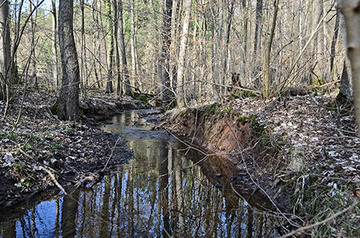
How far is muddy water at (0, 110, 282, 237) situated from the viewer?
365 cm

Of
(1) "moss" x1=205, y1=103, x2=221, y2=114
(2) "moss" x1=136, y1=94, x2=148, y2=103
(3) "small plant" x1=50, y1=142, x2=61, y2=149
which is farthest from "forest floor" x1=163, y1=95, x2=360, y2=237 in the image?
(2) "moss" x1=136, y1=94, x2=148, y2=103

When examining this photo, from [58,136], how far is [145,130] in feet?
13.2

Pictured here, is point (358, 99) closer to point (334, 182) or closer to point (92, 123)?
point (334, 182)

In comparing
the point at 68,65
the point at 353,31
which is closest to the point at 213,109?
the point at 68,65

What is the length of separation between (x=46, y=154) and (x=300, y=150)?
15.3ft

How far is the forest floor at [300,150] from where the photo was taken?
3.29 metres

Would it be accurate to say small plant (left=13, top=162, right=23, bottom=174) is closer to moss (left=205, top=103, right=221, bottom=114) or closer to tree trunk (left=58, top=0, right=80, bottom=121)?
tree trunk (left=58, top=0, right=80, bottom=121)

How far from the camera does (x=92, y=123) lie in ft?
34.7

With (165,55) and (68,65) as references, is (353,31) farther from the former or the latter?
(165,55)

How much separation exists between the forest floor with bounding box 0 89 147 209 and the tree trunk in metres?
0.53

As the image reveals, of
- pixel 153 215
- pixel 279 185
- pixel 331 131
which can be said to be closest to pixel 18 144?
pixel 153 215

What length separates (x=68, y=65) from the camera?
875 centimetres

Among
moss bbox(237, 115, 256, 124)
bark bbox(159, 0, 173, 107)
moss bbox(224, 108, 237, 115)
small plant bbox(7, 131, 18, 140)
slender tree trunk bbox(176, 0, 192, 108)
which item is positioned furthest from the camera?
bark bbox(159, 0, 173, 107)

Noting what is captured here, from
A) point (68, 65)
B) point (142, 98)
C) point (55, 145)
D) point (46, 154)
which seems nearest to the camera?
point (46, 154)
